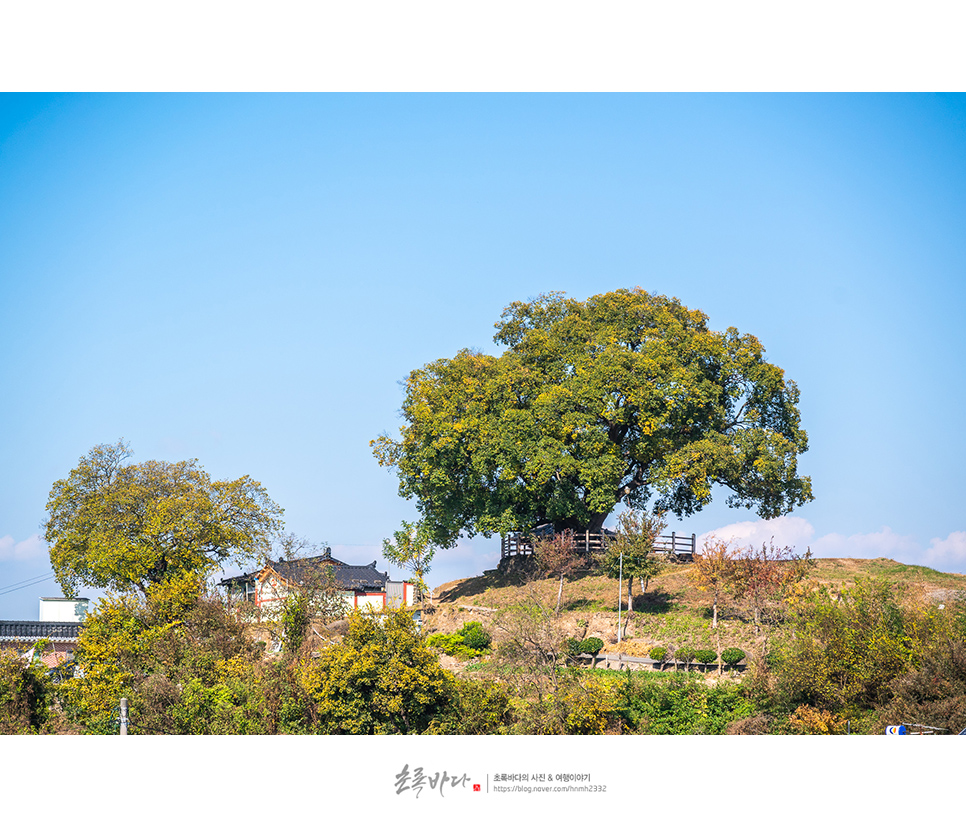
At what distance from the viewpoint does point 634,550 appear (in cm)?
2403

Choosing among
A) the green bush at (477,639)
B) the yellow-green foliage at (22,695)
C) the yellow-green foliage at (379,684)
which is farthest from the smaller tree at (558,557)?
the yellow-green foliage at (22,695)

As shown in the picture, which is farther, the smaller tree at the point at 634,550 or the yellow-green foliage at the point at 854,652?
the smaller tree at the point at 634,550

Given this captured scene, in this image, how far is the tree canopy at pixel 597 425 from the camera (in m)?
28.5

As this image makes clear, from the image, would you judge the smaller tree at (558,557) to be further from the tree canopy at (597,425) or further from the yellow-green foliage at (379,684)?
the yellow-green foliage at (379,684)

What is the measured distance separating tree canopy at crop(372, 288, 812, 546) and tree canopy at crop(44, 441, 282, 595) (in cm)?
529

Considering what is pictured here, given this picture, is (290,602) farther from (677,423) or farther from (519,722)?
(677,423)

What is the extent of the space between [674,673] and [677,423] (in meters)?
10.8

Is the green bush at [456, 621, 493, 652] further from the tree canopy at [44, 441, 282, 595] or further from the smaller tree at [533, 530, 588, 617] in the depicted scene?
the tree canopy at [44, 441, 282, 595]

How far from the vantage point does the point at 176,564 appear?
2872 cm

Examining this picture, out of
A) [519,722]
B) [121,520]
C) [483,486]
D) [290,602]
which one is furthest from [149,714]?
[483,486]

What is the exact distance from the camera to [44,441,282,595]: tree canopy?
28.5 meters

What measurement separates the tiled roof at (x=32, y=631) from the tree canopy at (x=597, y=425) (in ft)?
37.0

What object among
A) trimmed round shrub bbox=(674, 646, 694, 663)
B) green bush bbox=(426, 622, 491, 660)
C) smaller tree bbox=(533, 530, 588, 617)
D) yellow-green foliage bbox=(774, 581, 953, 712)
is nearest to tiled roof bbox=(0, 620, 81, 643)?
green bush bbox=(426, 622, 491, 660)
